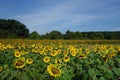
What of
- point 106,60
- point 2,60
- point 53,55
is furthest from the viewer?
point 2,60

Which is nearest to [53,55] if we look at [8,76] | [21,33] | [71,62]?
[71,62]

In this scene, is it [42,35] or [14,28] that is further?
[14,28]

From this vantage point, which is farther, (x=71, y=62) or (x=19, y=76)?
(x=71, y=62)

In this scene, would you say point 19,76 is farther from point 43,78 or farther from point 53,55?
point 53,55

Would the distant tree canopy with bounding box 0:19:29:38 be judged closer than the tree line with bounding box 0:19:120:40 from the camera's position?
No

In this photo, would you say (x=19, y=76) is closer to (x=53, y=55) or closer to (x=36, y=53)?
(x=53, y=55)

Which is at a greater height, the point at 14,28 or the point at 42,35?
the point at 14,28

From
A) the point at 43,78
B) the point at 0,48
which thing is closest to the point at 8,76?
the point at 43,78

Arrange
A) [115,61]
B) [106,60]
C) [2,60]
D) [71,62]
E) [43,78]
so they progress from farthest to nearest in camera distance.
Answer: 1. [2,60]
2. [71,62]
3. [115,61]
4. [106,60]
5. [43,78]

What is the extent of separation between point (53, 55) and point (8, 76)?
2371 mm

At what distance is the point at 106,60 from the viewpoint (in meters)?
5.15

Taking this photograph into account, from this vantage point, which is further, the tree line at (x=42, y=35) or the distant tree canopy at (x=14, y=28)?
the distant tree canopy at (x=14, y=28)

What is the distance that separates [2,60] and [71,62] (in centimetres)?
224

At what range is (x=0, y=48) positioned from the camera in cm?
902
